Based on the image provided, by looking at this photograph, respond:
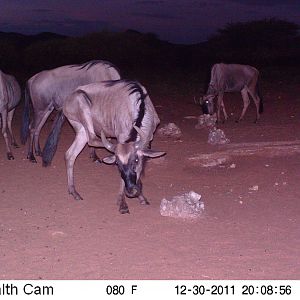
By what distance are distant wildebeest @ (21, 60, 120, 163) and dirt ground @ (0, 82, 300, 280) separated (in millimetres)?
577

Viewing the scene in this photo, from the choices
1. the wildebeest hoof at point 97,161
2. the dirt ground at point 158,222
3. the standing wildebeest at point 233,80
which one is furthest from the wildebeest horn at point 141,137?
the standing wildebeest at point 233,80

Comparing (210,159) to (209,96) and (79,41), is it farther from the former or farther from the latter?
(79,41)

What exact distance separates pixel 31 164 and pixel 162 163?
214 cm

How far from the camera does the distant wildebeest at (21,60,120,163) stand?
9.00 m

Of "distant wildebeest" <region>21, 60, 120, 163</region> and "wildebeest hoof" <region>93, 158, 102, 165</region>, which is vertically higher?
"distant wildebeest" <region>21, 60, 120, 163</region>

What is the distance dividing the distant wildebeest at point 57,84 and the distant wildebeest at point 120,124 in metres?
1.78

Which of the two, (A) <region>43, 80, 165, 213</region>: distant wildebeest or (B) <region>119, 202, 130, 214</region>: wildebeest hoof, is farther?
(B) <region>119, 202, 130, 214</region>: wildebeest hoof

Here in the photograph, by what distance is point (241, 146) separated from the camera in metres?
9.27

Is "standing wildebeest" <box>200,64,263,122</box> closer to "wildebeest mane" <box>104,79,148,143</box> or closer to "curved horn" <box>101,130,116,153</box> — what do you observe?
"wildebeest mane" <box>104,79,148,143</box>

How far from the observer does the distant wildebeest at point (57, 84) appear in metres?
9.00

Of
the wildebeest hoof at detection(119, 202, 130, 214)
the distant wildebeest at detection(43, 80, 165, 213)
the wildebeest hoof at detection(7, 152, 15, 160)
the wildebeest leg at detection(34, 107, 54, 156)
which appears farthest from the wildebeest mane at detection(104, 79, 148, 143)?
the wildebeest hoof at detection(7, 152, 15, 160)

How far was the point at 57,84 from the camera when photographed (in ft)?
30.4

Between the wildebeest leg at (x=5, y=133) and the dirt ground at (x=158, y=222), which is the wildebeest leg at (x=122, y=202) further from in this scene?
the wildebeest leg at (x=5, y=133)

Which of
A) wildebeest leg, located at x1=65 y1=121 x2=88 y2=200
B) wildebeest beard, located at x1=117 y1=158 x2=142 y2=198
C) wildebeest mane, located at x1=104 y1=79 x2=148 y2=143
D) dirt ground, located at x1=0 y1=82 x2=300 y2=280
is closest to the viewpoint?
dirt ground, located at x1=0 y1=82 x2=300 y2=280
